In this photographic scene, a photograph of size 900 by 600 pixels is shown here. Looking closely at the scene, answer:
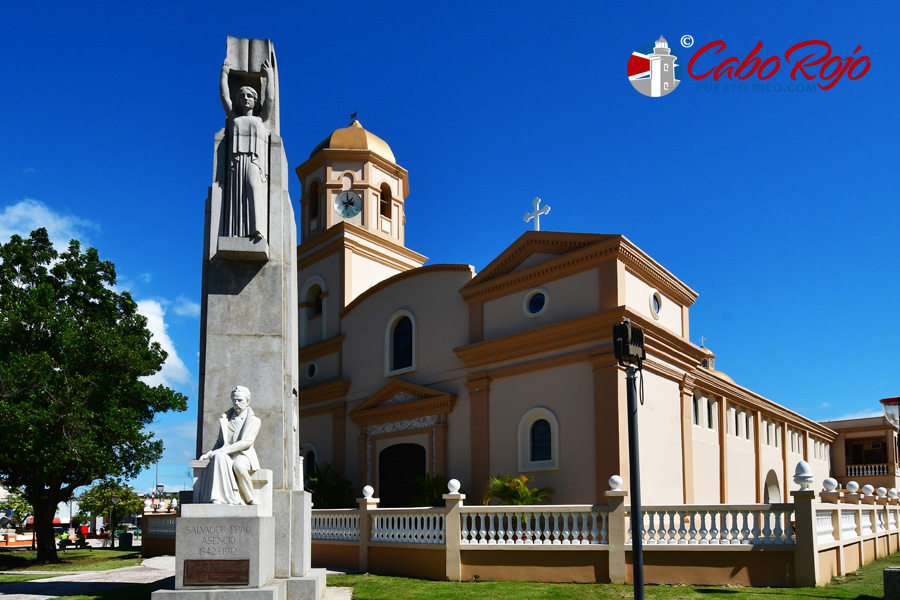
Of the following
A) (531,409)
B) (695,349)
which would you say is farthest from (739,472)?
(531,409)

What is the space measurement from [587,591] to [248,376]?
6655 mm

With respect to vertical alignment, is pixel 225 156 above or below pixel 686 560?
above

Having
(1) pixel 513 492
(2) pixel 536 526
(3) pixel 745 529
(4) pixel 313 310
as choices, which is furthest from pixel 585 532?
(4) pixel 313 310

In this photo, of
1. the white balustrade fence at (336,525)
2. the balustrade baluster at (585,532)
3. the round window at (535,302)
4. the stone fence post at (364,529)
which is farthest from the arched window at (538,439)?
the balustrade baluster at (585,532)

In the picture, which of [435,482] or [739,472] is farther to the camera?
[739,472]

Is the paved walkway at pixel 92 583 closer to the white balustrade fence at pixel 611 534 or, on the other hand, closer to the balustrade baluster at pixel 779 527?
the white balustrade fence at pixel 611 534

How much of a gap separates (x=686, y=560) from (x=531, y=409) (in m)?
7.64

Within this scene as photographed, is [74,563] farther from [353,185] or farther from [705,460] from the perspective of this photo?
[705,460]

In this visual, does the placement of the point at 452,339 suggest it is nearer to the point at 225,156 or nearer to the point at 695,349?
the point at 695,349

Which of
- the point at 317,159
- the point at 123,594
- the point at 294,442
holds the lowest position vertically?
the point at 123,594

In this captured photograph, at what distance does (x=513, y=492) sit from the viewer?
19.0 metres

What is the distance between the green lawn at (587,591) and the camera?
471 inches

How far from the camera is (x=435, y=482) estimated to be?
21.8 m

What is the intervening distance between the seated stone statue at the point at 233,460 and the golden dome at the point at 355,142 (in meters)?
21.1
